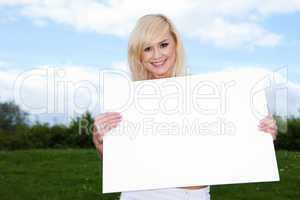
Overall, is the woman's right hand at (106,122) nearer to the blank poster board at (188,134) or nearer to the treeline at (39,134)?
the blank poster board at (188,134)

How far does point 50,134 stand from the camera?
52.0 ft

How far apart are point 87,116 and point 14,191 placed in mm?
5440

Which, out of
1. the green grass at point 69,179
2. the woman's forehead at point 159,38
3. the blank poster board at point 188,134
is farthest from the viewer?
the green grass at point 69,179

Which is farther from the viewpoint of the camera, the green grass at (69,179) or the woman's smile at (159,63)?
the green grass at (69,179)

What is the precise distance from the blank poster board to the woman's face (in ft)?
1.11

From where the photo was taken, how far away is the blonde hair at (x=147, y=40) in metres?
3.36

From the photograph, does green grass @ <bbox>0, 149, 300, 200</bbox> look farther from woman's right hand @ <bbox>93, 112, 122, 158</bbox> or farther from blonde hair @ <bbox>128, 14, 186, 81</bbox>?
woman's right hand @ <bbox>93, 112, 122, 158</bbox>

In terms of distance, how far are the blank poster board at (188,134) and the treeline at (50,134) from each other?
11465mm

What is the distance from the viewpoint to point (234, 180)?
2984 millimetres

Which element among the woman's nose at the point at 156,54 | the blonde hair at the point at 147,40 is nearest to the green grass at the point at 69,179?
the blonde hair at the point at 147,40

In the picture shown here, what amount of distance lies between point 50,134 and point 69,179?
664 cm

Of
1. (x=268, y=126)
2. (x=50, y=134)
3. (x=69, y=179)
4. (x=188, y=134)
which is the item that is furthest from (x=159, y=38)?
(x=50, y=134)

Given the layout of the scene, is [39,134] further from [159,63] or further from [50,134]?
[159,63]

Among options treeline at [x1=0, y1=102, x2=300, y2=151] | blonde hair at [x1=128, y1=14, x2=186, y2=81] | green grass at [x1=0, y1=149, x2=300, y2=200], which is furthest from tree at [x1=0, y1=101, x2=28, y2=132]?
blonde hair at [x1=128, y1=14, x2=186, y2=81]
